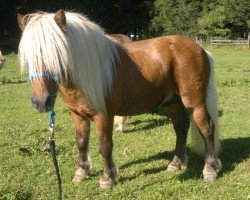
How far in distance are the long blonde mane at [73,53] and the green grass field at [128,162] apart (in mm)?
1277

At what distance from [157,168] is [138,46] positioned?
73.2 inches

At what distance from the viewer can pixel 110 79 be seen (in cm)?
475

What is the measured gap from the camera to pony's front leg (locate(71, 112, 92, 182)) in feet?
17.3

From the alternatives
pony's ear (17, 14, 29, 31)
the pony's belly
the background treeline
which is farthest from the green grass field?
the background treeline

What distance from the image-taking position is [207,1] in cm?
4869

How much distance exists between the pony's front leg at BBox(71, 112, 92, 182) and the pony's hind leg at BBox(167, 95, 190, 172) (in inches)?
47.2

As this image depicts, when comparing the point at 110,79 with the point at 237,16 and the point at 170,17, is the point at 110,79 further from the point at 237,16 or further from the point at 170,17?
the point at 237,16

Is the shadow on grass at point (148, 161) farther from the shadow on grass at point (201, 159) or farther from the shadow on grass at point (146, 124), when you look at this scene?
the shadow on grass at point (146, 124)

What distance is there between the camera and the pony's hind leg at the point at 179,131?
583 centimetres

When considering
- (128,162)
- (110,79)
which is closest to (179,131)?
(128,162)

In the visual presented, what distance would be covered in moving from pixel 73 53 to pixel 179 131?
7.54 ft

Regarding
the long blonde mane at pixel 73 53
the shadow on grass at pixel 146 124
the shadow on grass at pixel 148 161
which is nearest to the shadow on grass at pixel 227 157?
the shadow on grass at pixel 148 161

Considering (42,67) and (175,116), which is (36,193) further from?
(175,116)

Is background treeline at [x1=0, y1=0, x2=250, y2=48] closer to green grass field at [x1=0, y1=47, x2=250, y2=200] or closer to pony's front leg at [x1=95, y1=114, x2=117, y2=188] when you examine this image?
green grass field at [x1=0, y1=47, x2=250, y2=200]
